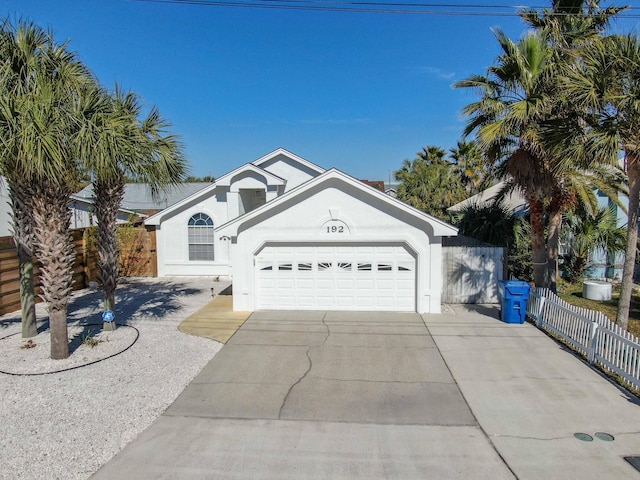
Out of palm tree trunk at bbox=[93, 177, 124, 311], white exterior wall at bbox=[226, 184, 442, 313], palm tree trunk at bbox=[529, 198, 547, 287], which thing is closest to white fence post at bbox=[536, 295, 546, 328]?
palm tree trunk at bbox=[529, 198, 547, 287]

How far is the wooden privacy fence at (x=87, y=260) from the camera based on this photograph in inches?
455

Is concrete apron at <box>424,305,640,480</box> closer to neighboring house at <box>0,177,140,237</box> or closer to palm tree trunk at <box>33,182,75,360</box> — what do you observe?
palm tree trunk at <box>33,182,75,360</box>

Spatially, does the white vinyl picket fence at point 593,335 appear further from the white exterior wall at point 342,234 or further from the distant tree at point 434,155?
the distant tree at point 434,155

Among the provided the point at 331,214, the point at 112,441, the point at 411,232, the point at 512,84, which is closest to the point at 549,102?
the point at 512,84

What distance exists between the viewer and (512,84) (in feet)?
34.4

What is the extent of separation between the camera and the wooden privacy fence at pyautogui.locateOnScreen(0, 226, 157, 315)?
37.9 feet

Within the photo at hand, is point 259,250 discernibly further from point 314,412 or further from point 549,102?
point 549,102

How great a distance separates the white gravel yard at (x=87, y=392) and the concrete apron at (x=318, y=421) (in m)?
0.38

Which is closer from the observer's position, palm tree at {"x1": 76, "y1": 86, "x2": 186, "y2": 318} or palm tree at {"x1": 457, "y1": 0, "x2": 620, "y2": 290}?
palm tree at {"x1": 76, "y1": 86, "x2": 186, "y2": 318}

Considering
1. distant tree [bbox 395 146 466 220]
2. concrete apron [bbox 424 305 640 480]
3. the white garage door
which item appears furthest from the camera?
distant tree [bbox 395 146 466 220]

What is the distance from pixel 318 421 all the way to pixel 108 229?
683cm

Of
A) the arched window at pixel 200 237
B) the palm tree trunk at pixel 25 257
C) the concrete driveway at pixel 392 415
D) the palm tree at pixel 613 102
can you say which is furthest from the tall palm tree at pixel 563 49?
the arched window at pixel 200 237

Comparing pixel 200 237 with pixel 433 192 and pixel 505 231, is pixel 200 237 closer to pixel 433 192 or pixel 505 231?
pixel 505 231

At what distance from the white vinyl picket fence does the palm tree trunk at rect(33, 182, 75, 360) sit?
1016 cm
